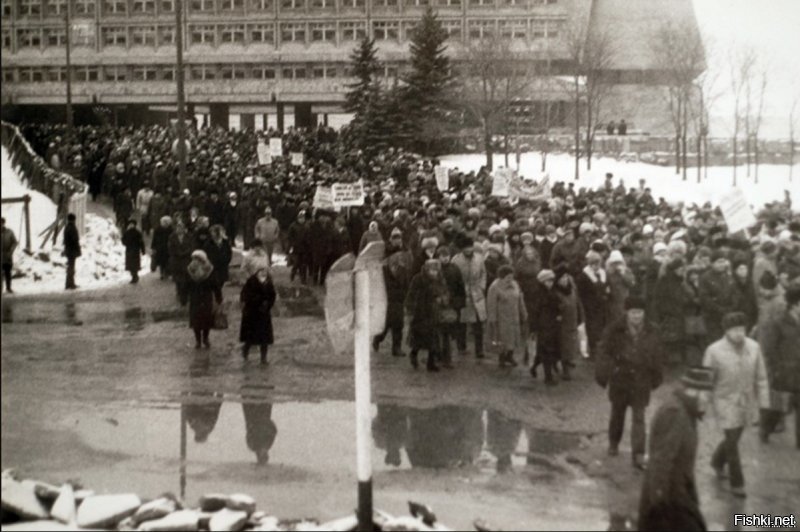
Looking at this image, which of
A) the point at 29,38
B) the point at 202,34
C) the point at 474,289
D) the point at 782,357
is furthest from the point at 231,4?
the point at 782,357

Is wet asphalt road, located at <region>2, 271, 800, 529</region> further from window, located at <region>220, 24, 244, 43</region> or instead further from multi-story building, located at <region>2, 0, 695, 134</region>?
window, located at <region>220, 24, 244, 43</region>

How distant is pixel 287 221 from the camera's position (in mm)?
24266

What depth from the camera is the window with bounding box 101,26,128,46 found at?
99.3ft

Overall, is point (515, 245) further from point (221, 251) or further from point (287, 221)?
point (287, 221)

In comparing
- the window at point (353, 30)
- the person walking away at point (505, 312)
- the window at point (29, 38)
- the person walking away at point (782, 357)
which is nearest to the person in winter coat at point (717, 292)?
the person walking away at point (505, 312)

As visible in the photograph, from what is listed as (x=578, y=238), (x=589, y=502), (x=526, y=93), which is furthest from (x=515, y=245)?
(x=526, y=93)

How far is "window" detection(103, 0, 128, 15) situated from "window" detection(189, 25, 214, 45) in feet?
12.0

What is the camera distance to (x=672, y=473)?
22.8 feet

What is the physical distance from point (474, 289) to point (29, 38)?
775cm

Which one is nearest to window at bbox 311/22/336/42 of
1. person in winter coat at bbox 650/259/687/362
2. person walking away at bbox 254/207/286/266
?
person walking away at bbox 254/207/286/266

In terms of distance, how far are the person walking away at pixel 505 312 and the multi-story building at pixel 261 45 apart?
614 inches

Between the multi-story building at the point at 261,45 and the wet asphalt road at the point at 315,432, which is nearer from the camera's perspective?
the wet asphalt road at the point at 315,432

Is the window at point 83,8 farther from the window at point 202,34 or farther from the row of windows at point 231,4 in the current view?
the window at point 202,34

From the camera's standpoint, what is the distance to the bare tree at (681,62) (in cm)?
3394
